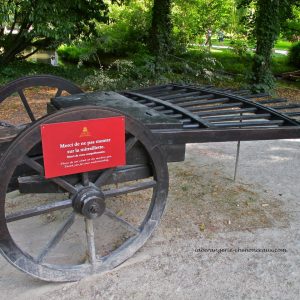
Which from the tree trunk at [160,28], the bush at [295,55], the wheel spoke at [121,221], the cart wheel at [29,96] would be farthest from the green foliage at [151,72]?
the wheel spoke at [121,221]

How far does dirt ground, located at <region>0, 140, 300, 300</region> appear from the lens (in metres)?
2.66

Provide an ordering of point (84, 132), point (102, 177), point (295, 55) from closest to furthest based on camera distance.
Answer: point (84, 132), point (102, 177), point (295, 55)

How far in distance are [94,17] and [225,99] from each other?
801cm

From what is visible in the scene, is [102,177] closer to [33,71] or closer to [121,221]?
[121,221]

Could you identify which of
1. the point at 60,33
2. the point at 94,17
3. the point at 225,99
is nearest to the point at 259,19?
the point at 94,17

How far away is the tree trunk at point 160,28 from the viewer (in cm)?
1121

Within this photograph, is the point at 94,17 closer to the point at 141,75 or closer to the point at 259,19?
the point at 141,75

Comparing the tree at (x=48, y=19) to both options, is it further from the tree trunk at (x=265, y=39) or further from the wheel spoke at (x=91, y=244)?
the wheel spoke at (x=91, y=244)

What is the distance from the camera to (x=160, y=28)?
1127 centimetres

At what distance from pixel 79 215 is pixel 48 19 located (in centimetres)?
760

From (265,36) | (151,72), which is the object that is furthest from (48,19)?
(265,36)

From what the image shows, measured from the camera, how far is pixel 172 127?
2781mm

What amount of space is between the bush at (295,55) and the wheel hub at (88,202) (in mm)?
A: 14430

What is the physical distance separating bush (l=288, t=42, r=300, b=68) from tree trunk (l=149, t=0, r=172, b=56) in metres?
6.24
